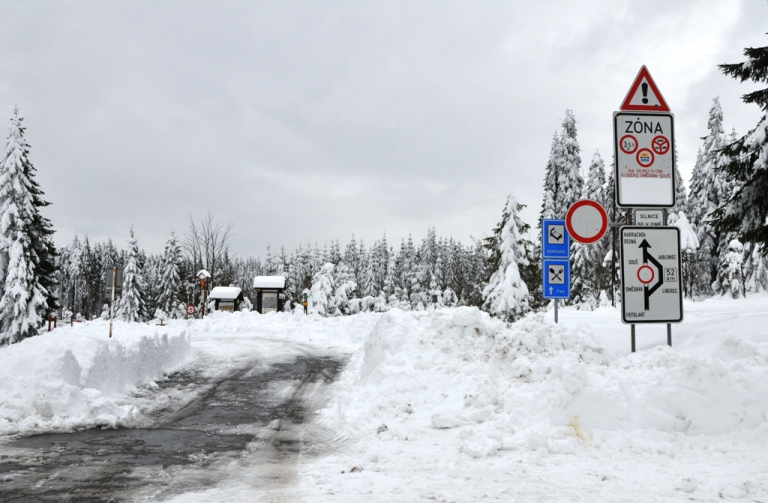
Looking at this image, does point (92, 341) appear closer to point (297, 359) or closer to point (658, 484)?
point (297, 359)

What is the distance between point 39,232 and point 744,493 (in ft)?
124

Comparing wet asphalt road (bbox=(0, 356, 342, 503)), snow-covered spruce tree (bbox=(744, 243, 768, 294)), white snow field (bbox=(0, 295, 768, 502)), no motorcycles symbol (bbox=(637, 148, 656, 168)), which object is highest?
no motorcycles symbol (bbox=(637, 148, 656, 168))

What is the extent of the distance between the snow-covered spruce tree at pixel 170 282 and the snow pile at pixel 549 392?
5655 cm

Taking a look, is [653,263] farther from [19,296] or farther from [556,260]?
[19,296]

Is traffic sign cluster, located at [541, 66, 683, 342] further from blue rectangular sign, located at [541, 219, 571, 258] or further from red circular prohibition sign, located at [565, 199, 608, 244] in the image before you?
blue rectangular sign, located at [541, 219, 571, 258]

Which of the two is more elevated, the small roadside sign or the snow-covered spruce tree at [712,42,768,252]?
the snow-covered spruce tree at [712,42,768,252]

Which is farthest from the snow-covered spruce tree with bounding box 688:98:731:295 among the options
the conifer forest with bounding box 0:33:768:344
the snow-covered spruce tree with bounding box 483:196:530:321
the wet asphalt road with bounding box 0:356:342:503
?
the wet asphalt road with bounding box 0:356:342:503

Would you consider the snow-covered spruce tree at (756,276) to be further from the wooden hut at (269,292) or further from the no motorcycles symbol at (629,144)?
the no motorcycles symbol at (629,144)

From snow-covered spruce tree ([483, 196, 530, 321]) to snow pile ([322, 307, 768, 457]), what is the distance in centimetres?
1624

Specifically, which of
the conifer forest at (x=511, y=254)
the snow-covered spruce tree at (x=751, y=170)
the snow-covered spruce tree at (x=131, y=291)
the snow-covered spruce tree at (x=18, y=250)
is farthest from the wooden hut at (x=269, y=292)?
the snow-covered spruce tree at (x=751, y=170)

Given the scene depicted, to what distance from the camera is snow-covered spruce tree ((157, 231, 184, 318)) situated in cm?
6028

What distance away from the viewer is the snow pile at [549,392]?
19.0 ft

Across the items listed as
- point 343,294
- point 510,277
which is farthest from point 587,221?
point 343,294

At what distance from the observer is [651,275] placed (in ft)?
24.4
